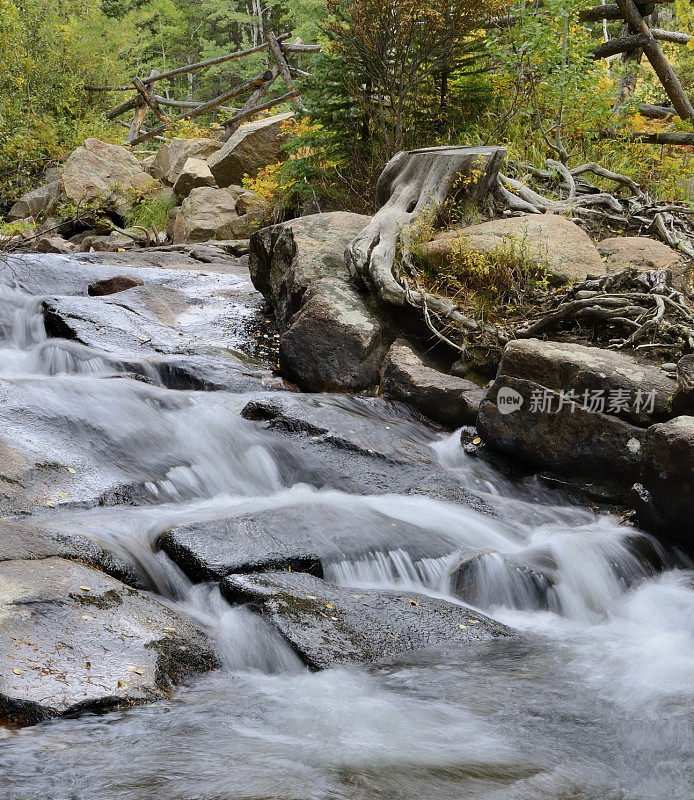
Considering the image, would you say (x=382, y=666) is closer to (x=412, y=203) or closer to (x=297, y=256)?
(x=297, y=256)

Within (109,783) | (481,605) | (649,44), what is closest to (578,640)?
(481,605)

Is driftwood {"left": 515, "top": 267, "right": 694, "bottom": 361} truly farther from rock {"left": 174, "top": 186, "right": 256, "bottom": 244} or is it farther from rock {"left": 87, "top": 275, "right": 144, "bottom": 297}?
rock {"left": 174, "top": 186, "right": 256, "bottom": 244}

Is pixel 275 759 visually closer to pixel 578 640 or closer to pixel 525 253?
pixel 578 640

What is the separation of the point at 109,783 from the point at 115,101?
71.3 ft

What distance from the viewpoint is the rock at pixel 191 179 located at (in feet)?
51.2

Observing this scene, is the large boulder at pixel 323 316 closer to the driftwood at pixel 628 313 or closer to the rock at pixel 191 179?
the driftwood at pixel 628 313

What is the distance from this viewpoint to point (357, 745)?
250cm

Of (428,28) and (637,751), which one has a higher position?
(428,28)

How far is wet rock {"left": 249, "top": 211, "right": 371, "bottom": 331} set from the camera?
7652mm

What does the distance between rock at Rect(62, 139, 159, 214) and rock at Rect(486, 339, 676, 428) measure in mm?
10572

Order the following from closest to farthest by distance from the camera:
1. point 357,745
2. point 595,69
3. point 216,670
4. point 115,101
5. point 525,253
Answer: point 357,745, point 216,670, point 525,253, point 595,69, point 115,101

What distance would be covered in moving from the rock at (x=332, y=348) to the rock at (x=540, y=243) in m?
1.15

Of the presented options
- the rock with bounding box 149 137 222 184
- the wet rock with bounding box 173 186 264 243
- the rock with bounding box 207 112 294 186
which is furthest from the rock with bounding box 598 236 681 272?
the rock with bounding box 149 137 222 184

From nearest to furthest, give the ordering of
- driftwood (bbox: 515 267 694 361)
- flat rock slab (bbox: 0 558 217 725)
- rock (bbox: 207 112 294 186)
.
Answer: flat rock slab (bbox: 0 558 217 725) < driftwood (bbox: 515 267 694 361) < rock (bbox: 207 112 294 186)
